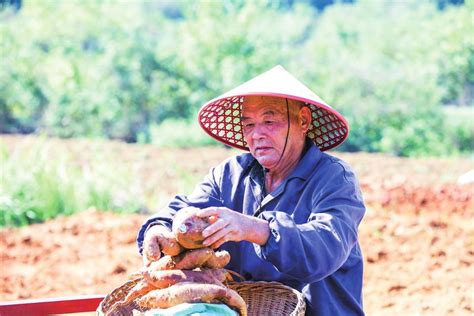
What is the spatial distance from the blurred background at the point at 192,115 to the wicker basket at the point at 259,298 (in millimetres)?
2436

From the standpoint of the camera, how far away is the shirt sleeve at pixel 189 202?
2.99m

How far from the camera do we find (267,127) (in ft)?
9.68

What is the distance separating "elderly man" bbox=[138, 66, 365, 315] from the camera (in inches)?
98.0

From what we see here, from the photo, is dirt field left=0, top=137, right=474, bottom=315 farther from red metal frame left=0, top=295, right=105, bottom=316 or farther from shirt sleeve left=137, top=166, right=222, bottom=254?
red metal frame left=0, top=295, right=105, bottom=316

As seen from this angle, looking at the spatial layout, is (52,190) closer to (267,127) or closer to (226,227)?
(267,127)

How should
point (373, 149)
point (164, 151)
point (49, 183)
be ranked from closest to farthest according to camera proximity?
point (49, 183), point (164, 151), point (373, 149)

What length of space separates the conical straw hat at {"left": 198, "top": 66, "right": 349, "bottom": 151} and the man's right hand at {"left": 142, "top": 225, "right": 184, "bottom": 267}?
0.60 meters

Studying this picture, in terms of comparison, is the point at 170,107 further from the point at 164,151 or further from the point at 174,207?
the point at 174,207

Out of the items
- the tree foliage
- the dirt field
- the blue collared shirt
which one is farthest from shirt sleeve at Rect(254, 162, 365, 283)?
the tree foliage

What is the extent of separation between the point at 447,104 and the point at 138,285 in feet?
49.9

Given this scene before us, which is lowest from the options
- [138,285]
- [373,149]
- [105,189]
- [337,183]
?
[373,149]

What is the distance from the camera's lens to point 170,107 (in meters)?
14.1

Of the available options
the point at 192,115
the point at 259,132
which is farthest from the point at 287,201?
the point at 192,115

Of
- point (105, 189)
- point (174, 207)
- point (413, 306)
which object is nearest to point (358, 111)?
point (105, 189)
